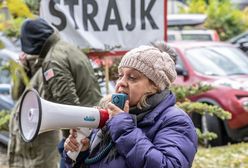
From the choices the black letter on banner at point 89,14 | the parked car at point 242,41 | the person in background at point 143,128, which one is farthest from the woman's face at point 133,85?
the parked car at point 242,41

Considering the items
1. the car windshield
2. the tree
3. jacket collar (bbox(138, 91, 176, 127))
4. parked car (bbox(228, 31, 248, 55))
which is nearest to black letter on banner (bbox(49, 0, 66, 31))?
jacket collar (bbox(138, 91, 176, 127))

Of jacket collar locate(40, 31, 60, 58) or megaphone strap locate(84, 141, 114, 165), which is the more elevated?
megaphone strap locate(84, 141, 114, 165)

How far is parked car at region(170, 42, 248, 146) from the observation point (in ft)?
32.1

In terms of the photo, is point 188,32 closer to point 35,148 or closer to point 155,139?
point 35,148

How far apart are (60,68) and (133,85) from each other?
2159 millimetres

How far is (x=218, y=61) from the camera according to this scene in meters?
11.2

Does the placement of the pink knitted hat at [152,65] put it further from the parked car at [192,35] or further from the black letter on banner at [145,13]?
the parked car at [192,35]

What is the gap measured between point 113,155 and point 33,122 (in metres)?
0.41

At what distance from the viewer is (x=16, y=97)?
607 cm

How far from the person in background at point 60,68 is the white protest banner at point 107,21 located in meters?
0.50

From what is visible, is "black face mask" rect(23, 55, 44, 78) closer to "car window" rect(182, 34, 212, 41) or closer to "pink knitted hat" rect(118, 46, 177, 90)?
"pink knitted hat" rect(118, 46, 177, 90)

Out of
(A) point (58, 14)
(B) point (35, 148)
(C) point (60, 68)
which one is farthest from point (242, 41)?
(C) point (60, 68)

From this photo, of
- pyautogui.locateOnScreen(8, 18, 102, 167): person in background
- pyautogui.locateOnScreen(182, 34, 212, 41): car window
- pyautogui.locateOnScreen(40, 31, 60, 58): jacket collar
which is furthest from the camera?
pyautogui.locateOnScreen(182, 34, 212, 41): car window

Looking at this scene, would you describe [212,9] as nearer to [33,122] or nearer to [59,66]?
[59,66]
